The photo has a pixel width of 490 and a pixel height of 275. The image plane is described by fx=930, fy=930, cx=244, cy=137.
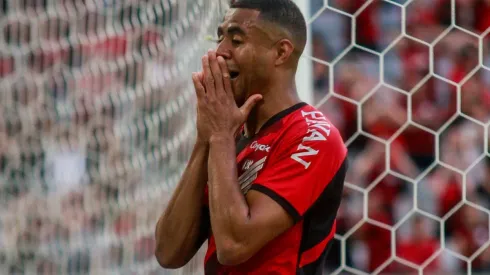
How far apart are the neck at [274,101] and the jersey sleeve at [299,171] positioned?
100 mm

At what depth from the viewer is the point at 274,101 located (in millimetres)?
1953

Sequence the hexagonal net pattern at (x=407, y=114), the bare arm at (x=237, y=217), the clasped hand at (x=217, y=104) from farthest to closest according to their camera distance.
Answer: the hexagonal net pattern at (x=407, y=114) → the clasped hand at (x=217, y=104) → the bare arm at (x=237, y=217)

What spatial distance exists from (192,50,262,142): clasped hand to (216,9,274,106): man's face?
0.09ft

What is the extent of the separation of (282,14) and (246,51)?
125 mm

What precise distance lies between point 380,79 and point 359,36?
0.15 meters

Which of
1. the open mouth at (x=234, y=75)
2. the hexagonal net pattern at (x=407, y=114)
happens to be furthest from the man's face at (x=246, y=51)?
the hexagonal net pattern at (x=407, y=114)

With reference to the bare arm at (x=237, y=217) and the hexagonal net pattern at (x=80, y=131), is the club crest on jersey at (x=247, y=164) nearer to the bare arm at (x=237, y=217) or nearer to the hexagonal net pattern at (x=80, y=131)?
the bare arm at (x=237, y=217)

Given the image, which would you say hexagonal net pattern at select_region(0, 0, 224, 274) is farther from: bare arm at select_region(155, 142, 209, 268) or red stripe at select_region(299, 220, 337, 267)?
red stripe at select_region(299, 220, 337, 267)

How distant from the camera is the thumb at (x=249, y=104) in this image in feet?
6.16

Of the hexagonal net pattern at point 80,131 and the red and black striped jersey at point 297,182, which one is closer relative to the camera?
the red and black striped jersey at point 297,182

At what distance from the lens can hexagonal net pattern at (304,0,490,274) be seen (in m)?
2.82

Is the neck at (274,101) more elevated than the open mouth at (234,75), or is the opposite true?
the open mouth at (234,75)

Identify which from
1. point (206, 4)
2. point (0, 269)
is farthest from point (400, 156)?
point (0, 269)

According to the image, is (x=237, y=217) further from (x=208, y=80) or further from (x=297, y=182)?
(x=208, y=80)
